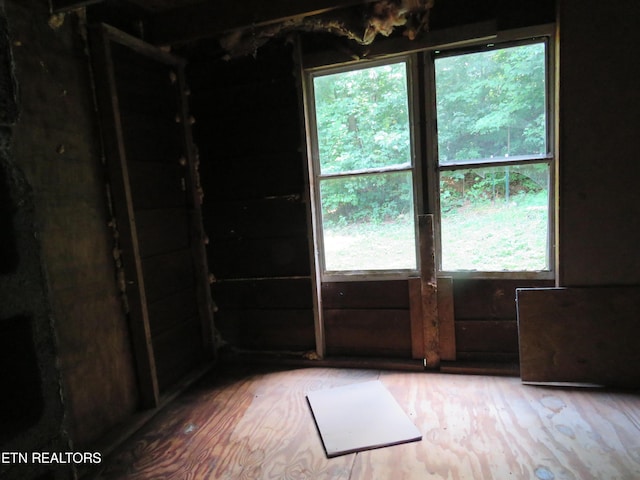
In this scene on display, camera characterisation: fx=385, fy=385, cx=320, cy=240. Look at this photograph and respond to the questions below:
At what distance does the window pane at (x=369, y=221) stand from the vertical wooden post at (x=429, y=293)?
106mm

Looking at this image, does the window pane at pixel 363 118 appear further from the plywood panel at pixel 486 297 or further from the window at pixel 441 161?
the plywood panel at pixel 486 297

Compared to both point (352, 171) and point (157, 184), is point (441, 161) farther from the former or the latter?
point (157, 184)

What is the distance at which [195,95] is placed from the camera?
265 centimetres

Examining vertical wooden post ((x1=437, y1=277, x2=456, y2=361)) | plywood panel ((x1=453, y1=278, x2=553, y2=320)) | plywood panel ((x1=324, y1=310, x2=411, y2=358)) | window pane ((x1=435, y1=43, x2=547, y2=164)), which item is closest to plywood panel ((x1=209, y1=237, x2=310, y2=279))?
plywood panel ((x1=324, y1=310, x2=411, y2=358))

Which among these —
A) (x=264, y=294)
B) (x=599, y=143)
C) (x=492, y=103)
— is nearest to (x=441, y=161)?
(x=492, y=103)

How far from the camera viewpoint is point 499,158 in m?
2.28

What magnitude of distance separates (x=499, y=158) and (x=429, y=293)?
915 millimetres

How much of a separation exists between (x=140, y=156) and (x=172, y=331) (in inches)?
43.4

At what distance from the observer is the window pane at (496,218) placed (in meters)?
2.27

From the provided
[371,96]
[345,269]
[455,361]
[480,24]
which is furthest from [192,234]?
[480,24]

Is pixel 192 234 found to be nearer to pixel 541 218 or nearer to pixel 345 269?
pixel 345 269

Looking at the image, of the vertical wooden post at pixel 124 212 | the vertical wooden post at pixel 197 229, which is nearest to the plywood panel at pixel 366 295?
the vertical wooden post at pixel 197 229

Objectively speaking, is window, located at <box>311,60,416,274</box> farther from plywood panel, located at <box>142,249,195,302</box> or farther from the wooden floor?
plywood panel, located at <box>142,249,195,302</box>

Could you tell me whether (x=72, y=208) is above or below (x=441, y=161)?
below
